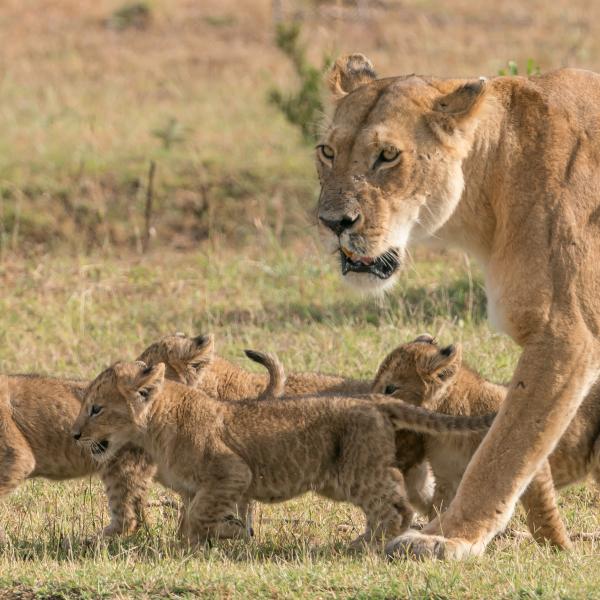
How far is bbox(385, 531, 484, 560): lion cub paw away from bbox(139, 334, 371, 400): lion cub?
1.37 meters

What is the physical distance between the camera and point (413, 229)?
6.22 meters

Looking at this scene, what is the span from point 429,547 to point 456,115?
5.74 feet

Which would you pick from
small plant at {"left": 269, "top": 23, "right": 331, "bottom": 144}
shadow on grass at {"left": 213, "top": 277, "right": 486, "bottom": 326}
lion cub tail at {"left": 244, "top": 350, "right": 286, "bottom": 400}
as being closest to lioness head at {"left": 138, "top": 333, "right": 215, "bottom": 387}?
lion cub tail at {"left": 244, "top": 350, "right": 286, "bottom": 400}

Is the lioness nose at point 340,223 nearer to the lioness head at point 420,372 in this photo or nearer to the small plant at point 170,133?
the lioness head at point 420,372

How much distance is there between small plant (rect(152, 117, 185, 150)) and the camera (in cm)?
1484

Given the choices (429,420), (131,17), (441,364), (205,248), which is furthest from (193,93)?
(429,420)

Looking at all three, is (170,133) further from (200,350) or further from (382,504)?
(382,504)

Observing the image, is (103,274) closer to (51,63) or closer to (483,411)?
(483,411)

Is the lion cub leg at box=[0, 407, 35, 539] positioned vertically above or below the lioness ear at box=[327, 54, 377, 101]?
below

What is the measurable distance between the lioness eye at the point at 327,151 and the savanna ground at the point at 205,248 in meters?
1.64

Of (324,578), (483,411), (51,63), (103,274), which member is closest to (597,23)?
(51,63)

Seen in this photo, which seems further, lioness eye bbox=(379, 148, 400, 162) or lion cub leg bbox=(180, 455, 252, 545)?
lion cub leg bbox=(180, 455, 252, 545)

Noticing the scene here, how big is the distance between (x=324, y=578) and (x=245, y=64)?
14421 mm

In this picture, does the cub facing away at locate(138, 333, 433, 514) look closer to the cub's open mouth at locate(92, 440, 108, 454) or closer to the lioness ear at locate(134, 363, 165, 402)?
the lioness ear at locate(134, 363, 165, 402)
